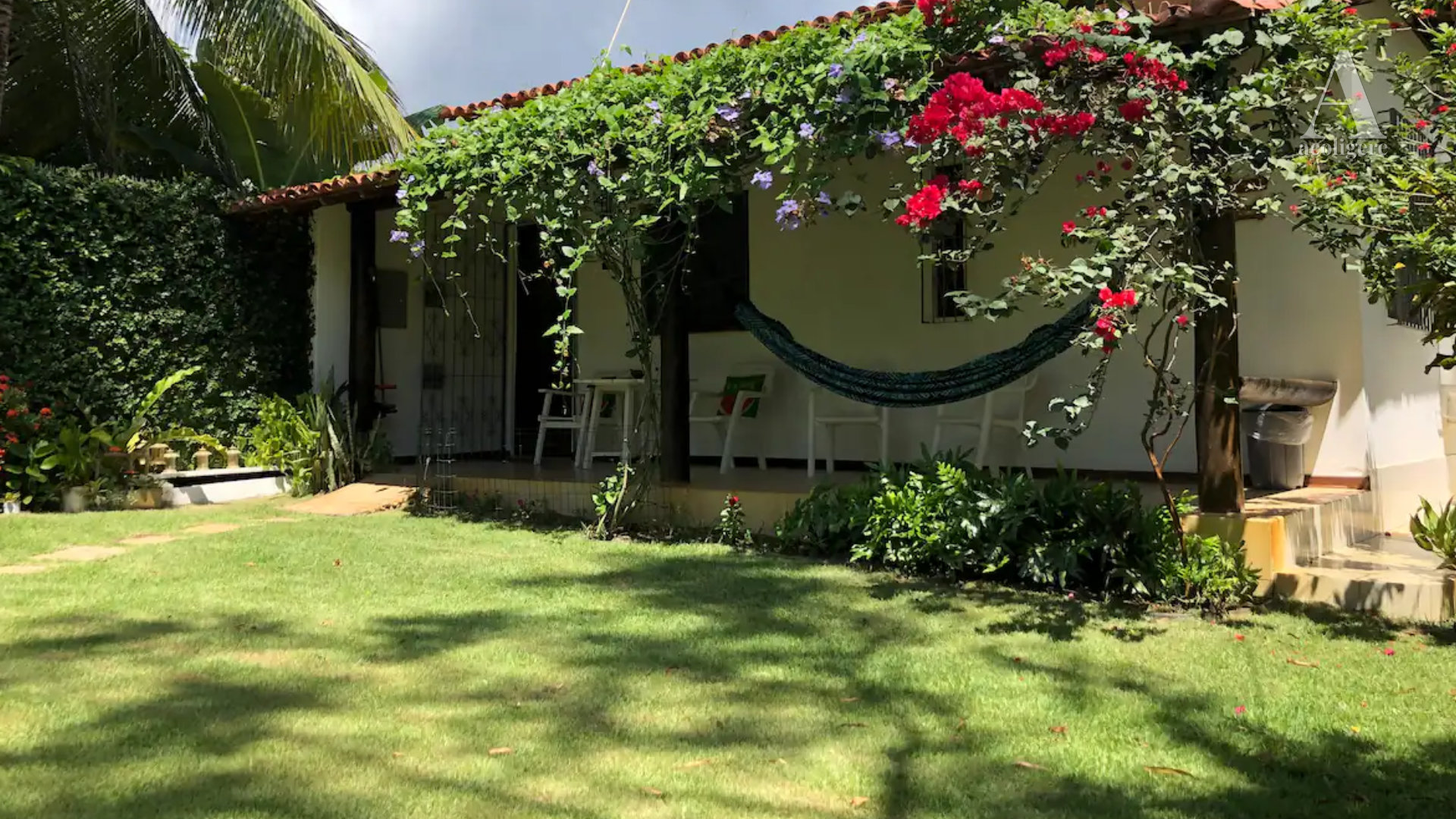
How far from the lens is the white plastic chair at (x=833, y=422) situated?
714 cm

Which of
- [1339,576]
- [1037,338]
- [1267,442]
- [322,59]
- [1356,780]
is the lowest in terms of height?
[1356,780]

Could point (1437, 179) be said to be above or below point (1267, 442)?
above

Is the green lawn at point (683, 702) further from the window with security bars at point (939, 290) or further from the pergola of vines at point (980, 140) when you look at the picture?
the window with security bars at point (939, 290)

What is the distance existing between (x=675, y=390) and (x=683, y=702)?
3633 mm

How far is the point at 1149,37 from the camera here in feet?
14.6

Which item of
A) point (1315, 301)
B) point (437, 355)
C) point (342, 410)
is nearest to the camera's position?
point (1315, 301)

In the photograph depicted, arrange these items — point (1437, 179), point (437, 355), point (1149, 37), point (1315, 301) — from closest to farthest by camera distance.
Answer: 1. point (1437, 179)
2. point (1149, 37)
3. point (1315, 301)
4. point (437, 355)

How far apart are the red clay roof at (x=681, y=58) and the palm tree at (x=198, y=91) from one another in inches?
56.7

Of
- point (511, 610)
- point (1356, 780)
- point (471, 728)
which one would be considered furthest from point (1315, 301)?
point (471, 728)

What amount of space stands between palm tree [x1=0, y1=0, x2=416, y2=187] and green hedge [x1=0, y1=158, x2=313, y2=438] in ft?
3.18

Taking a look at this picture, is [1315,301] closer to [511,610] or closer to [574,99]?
[574,99]

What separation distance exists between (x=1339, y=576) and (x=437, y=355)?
7844 millimetres

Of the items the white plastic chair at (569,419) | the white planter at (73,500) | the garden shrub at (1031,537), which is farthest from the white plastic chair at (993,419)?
the white planter at (73,500)

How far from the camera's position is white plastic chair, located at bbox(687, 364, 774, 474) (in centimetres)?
769
